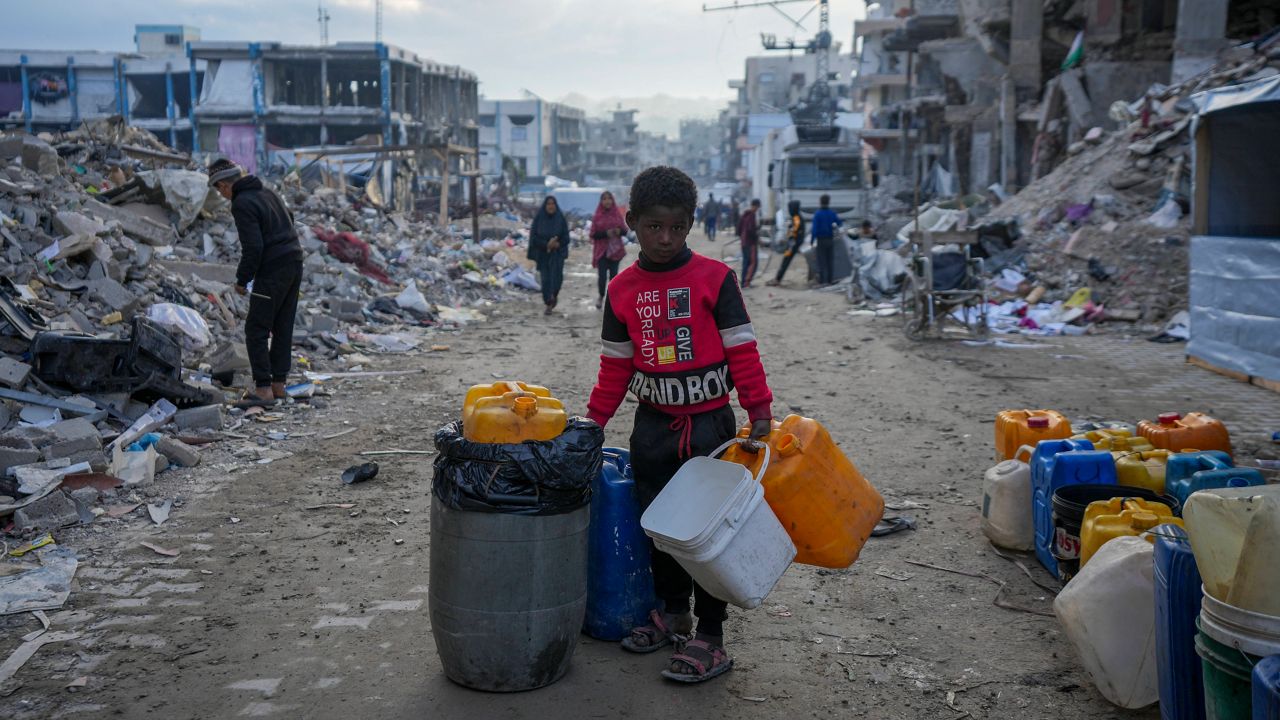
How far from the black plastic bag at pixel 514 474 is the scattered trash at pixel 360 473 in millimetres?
3080

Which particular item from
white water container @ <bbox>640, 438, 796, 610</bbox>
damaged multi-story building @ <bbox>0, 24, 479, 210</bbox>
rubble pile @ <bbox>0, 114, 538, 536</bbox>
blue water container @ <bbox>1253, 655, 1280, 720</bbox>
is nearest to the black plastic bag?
white water container @ <bbox>640, 438, 796, 610</bbox>

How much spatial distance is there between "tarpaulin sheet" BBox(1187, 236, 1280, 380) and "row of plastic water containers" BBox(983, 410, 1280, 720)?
4.89 metres

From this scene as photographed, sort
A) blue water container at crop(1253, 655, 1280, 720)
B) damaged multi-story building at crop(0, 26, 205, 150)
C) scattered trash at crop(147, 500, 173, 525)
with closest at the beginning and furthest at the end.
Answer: blue water container at crop(1253, 655, 1280, 720) < scattered trash at crop(147, 500, 173, 525) < damaged multi-story building at crop(0, 26, 205, 150)

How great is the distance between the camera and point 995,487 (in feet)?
15.8

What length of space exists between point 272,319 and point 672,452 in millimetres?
5399

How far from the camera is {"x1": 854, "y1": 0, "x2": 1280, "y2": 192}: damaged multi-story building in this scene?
2159 cm

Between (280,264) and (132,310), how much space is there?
222cm

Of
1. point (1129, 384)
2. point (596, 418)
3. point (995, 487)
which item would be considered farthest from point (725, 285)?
point (1129, 384)

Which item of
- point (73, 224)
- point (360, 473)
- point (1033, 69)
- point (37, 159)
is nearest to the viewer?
point (360, 473)

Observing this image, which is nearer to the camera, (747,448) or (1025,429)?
(747,448)

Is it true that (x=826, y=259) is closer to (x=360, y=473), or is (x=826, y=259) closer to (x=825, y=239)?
(x=825, y=239)

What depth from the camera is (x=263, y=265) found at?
7793 millimetres

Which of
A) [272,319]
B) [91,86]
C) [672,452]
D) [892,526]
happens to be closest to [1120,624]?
[672,452]

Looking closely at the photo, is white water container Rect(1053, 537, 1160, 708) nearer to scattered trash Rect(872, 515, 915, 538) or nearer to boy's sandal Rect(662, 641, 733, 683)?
boy's sandal Rect(662, 641, 733, 683)
